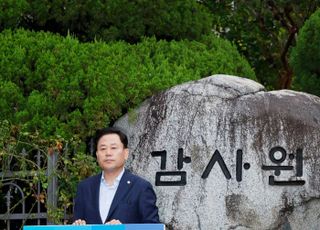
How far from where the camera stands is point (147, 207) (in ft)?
17.6

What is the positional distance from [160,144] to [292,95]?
1.00m

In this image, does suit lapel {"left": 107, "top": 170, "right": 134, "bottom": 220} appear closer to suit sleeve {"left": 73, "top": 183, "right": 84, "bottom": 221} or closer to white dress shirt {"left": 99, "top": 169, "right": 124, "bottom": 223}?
white dress shirt {"left": 99, "top": 169, "right": 124, "bottom": 223}

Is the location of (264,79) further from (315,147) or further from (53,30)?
(315,147)

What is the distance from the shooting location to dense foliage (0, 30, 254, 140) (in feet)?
21.6

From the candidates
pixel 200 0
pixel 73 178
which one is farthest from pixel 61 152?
pixel 200 0

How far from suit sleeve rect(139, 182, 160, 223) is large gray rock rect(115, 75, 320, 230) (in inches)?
35.0

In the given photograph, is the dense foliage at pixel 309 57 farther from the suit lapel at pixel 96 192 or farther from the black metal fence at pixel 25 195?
the suit lapel at pixel 96 192

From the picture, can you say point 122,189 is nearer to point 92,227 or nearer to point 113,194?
point 113,194

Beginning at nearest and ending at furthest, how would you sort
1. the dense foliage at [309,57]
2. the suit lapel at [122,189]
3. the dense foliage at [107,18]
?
the suit lapel at [122,189], the dense foliage at [107,18], the dense foliage at [309,57]

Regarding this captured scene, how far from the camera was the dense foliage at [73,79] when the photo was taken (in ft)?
21.6

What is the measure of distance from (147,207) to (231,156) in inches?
44.7

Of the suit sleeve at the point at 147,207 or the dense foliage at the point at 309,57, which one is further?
the dense foliage at the point at 309,57

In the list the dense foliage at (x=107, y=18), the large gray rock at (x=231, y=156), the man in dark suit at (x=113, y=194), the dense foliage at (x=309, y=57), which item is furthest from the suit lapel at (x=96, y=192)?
the dense foliage at (x=309, y=57)

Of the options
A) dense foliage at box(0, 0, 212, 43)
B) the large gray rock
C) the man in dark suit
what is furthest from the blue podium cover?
dense foliage at box(0, 0, 212, 43)
